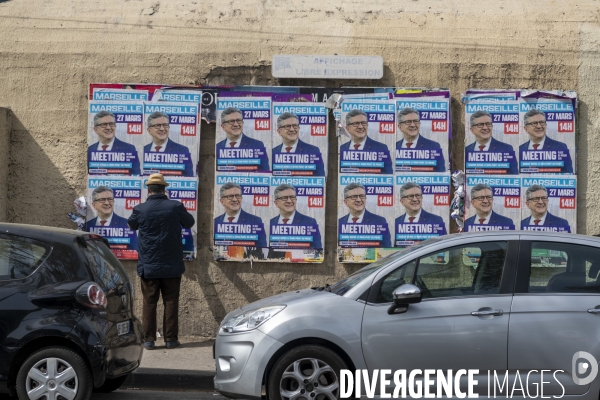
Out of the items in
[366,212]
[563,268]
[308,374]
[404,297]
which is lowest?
[308,374]

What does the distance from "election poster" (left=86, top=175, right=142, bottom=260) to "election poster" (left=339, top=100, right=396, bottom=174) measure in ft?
8.81

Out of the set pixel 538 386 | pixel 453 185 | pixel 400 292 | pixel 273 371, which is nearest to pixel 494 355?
pixel 538 386

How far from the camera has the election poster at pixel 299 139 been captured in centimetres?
958

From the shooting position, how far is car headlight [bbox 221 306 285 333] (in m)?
6.10

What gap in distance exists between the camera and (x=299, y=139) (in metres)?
9.61

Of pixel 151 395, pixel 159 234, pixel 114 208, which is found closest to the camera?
pixel 151 395

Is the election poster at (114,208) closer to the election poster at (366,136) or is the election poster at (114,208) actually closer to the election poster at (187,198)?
the election poster at (187,198)

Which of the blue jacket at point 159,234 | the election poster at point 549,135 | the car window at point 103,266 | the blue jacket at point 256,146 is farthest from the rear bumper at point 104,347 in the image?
the election poster at point 549,135

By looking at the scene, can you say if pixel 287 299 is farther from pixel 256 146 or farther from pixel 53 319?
pixel 256 146

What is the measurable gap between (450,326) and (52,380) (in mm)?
3196

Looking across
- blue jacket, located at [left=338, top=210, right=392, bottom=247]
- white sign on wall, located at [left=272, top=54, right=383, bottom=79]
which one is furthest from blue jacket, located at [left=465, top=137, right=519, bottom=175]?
white sign on wall, located at [left=272, top=54, right=383, bottom=79]

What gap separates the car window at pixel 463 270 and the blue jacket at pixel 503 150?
348 centimetres

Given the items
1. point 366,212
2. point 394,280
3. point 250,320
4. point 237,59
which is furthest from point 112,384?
point 237,59

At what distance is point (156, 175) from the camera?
908 centimetres
